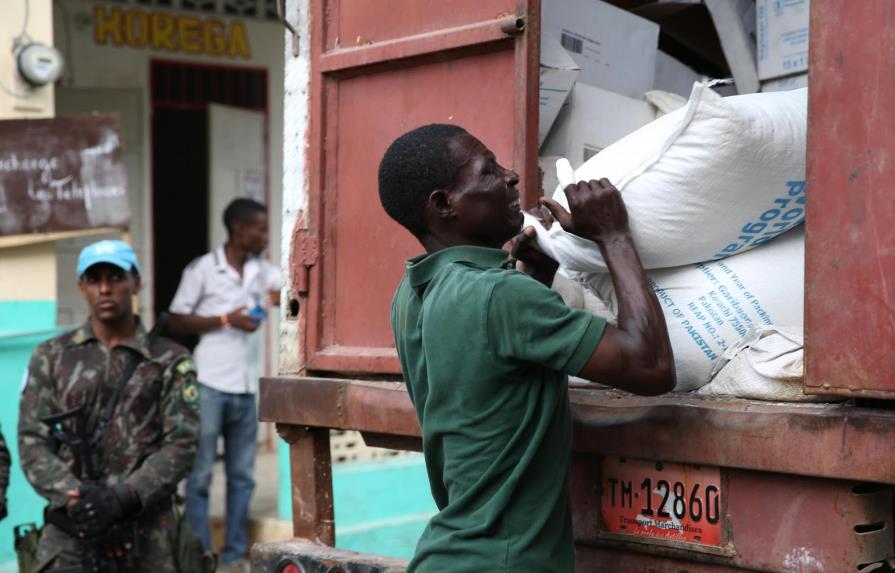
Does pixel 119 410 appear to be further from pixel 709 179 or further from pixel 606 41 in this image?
pixel 709 179

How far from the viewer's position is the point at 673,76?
329cm

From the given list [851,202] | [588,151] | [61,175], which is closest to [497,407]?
[851,202]

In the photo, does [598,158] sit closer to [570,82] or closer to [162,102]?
[570,82]

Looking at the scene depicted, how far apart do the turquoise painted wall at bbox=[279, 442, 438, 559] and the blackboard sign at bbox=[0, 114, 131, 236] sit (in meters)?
1.52

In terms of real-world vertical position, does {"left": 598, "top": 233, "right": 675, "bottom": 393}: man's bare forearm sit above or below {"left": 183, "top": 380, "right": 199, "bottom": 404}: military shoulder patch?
above

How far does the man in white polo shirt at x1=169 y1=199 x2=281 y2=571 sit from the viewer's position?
19.3ft

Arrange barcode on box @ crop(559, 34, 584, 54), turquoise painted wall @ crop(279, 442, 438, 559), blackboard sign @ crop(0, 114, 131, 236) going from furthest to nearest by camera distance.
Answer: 1. turquoise painted wall @ crop(279, 442, 438, 559)
2. blackboard sign @ crop(0, 114, 131, 236)
3. barcode on box @ crop(559, 34, 584, 54)

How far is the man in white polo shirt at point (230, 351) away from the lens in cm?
589

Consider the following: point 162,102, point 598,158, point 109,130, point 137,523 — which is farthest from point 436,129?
point 162,102

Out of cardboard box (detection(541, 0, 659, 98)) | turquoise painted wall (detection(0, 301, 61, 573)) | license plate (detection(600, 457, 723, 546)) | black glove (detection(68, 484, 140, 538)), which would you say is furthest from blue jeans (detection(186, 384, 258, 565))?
license plate (detection(600, 457, 723, 546))

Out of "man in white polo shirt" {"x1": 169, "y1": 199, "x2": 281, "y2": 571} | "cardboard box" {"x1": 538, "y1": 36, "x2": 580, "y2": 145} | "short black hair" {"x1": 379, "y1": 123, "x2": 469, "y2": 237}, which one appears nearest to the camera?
"short black hair" {"x1": 379, "y1": 123, "x2": 469, "y2": 237}

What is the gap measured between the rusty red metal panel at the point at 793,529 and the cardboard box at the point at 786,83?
1150mm

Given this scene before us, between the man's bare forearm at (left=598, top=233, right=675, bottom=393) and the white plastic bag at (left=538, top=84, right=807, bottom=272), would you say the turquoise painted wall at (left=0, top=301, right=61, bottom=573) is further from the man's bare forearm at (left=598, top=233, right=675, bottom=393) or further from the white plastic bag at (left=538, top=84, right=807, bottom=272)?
the man's bare forearm at (left=598, top=233, right=675, bottom=393)

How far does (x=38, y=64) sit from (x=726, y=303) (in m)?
4.05
